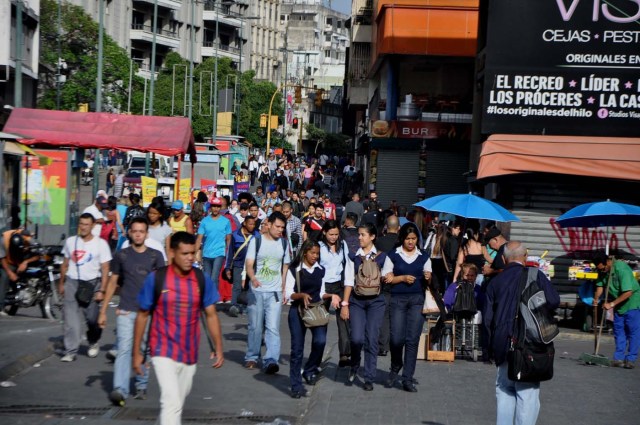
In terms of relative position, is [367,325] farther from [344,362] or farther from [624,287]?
[624,287]

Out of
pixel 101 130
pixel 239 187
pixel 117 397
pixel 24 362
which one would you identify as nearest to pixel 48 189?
pixel 101 130

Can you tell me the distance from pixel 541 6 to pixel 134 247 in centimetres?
1399

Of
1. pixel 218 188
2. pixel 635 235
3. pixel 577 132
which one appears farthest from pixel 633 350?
pixel 218 188

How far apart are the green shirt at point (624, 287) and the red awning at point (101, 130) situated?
1179 centimetres

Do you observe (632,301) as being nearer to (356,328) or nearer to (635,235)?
(356,328)

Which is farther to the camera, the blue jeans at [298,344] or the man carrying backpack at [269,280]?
the man carrying backpack at [269,280]

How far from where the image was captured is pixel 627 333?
1430cm

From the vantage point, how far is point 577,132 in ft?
73.0

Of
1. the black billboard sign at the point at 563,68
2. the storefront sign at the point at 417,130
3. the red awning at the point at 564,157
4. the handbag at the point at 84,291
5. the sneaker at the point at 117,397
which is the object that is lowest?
the sneaker at the point at 117,397

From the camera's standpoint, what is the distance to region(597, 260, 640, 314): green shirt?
14062 millimetres

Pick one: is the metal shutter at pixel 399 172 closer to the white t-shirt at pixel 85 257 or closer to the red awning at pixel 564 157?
the red awning at pixel 564 157

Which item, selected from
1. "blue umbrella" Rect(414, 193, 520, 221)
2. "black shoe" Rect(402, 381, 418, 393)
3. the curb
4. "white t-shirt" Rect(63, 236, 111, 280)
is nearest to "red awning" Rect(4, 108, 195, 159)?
"blue umbrella" Rect(414, 193, 520, 221)

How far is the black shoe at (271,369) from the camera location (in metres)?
12.3

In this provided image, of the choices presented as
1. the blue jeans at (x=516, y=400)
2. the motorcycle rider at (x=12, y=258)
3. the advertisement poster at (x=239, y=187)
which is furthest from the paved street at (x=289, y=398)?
the advertisement poster at (x=239, y=187)
